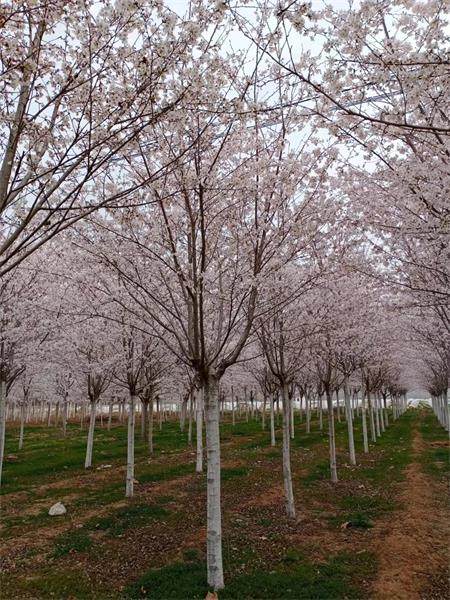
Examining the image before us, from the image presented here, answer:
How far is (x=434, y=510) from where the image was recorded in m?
11.0

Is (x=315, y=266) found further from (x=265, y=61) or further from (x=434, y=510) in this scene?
(x=434, y=510)

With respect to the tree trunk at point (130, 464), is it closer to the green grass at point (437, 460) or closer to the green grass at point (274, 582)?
the green grass at point (274, 582)

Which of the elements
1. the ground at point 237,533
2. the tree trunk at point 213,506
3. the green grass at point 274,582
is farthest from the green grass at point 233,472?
the tree trunk at point 213,506

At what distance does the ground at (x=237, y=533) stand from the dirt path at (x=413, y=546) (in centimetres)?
3

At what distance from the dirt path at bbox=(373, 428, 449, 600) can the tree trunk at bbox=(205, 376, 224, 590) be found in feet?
7.80

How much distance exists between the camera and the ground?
699 cm

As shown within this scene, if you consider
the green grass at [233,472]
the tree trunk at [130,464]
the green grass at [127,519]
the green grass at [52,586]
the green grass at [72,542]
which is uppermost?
the tree trunk at [130,464]

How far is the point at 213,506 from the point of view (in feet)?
22.4

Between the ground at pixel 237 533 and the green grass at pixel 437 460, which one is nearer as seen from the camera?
the ground at pixel 237 533

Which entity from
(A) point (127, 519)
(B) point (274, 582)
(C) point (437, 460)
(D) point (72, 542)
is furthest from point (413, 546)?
(C) point (437, 460)

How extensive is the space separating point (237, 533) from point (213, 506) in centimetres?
309

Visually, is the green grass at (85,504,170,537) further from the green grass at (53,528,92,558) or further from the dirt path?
the dirt path

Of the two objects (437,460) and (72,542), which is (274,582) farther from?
(437,460)

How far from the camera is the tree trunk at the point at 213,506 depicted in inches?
264
